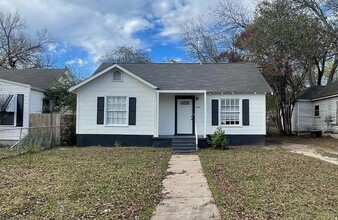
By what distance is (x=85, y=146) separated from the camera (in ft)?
56.5

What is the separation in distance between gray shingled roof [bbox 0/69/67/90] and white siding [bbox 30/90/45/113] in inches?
30.9

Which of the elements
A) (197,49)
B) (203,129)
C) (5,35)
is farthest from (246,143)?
Answer: (5,35)

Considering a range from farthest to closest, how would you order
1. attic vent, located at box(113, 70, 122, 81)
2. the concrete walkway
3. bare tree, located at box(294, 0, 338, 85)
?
bare tree, located at box(294, 0, 338, 85) < attic vent, located at box(113, 70, 122, 81) < the concrete walkway

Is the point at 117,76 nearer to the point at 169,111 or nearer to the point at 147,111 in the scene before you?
the point at 147,111

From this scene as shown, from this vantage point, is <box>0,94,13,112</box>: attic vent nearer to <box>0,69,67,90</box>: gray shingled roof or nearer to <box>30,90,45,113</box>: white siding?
<box>30,90,45,113</box>: white siding

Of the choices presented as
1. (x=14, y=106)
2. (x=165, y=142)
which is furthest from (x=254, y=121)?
(x=14, y=106)

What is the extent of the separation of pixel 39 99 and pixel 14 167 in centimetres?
962

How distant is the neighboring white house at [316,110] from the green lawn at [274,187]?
11.7 meters

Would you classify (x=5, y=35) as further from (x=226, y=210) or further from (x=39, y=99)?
(x=226, y=210)

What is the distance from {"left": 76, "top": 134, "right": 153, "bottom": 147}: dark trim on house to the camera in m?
17.1

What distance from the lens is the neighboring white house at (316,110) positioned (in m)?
22.0

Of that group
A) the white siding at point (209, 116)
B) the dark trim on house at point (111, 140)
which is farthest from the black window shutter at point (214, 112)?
the dark trim on house at point (111, 140)

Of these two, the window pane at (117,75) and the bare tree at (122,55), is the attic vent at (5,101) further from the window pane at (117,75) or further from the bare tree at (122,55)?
the bare tree at (122,55)

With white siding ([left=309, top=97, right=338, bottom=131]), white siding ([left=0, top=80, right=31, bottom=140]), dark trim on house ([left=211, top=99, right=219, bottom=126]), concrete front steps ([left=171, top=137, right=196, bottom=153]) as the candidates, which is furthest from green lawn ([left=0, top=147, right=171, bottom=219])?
white siding ([left=309, top=97, right=338, bottom=131])
